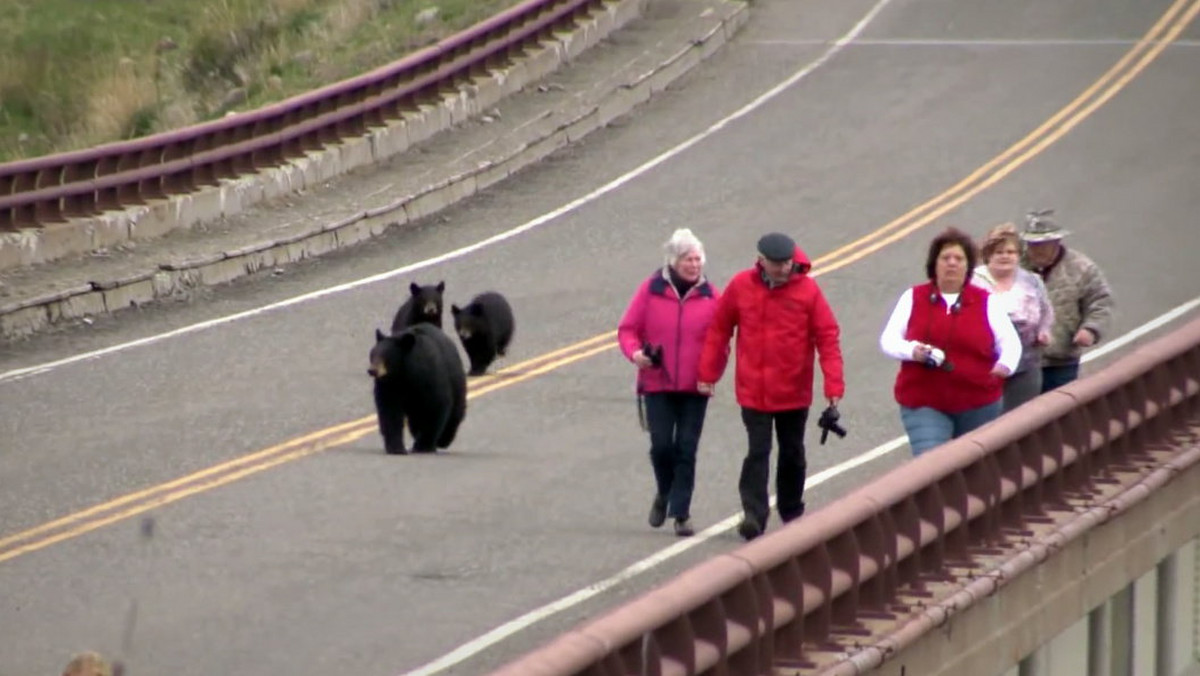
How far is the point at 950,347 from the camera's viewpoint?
1074cm

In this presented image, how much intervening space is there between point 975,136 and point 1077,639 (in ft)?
54.0

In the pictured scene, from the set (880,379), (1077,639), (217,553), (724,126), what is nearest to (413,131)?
(724,126)

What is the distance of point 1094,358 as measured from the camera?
1758 cm

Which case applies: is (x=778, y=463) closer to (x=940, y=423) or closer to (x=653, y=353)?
(x=653, y=353)

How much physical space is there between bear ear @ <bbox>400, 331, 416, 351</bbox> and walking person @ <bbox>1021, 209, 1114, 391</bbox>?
411 cm

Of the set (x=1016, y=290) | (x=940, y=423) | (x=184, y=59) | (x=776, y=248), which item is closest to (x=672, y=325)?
(x=776, y=248)

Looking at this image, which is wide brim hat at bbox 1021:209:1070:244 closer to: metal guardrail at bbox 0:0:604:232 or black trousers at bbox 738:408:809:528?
black trousers at bbox 738:408:809:528

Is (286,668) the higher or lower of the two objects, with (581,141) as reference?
lower

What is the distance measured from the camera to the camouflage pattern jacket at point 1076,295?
11797 millimetres

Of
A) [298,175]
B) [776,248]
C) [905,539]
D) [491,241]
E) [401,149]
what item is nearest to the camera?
[905,539]

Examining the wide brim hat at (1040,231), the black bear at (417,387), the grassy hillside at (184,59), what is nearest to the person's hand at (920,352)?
the wide brim hat at (1040,231)

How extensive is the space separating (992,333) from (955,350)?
0.60ft

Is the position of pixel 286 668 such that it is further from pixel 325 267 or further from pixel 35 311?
pixel 325 267

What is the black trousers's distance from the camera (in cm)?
1166
